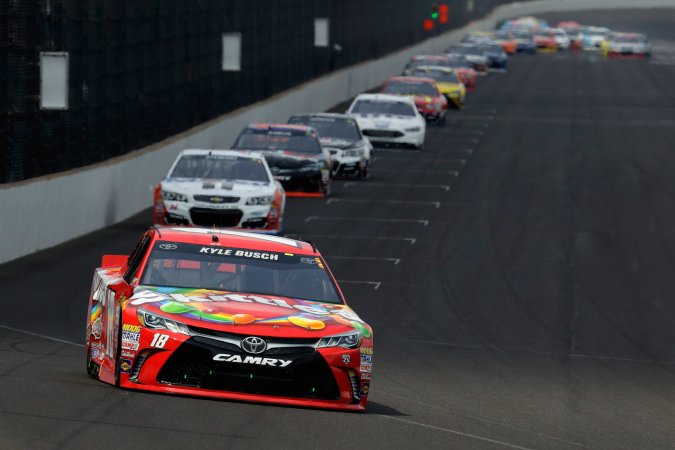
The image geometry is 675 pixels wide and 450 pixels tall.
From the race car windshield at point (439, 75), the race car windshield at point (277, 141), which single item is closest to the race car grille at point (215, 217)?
the race car windshield at point (277, 141)

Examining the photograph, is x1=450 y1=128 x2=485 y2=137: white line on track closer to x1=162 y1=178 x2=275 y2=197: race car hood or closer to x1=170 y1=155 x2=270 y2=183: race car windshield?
x1=170 y1=155 x2=270 y2=183: race car windshield

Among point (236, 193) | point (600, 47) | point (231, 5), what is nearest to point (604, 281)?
point (236, 193)

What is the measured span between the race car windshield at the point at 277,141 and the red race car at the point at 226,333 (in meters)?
19.6

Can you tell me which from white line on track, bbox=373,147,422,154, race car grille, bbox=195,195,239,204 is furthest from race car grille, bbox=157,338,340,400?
white line on track, bbox=373,147,422,154

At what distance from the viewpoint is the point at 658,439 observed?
1202cm

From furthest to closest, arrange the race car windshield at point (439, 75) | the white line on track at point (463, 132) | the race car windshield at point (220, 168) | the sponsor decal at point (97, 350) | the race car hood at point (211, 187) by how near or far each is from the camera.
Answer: the race car windshield at point (439, 75)
the white line on track at point (463, 132)
the race car windshield at point (220, 168)
the race car hood at point (211, 187)
the sponsor decal at point (97, 350)

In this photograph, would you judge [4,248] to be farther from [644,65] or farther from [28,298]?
[644,65]

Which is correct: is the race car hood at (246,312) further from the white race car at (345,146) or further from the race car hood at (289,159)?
the white race car at (345,146)

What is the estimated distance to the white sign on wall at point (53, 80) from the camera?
2494 cm

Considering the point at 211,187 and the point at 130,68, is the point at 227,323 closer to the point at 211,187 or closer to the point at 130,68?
the point at 211,187

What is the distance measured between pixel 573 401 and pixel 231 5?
28.0 metres

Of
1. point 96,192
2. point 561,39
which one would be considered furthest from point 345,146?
point 561,39

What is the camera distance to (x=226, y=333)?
1103cm

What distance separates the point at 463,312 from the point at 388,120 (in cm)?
2295
